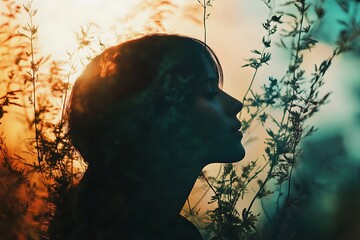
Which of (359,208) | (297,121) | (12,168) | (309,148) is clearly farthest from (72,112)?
(359,208)

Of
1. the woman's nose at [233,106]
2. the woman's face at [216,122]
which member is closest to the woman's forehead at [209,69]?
the woman's face at [216,122]

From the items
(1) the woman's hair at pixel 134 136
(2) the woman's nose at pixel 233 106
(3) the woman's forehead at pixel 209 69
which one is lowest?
(1) the woman's hair at pixel 134 136

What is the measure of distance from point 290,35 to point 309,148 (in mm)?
645

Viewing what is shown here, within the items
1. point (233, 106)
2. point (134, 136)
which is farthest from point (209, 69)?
point (134, 136)

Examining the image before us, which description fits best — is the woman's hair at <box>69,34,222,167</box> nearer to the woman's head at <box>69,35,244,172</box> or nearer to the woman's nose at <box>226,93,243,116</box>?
the woman's head at <box>69,35,244,172</box>

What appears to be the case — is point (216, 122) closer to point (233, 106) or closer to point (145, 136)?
point (233, 106)

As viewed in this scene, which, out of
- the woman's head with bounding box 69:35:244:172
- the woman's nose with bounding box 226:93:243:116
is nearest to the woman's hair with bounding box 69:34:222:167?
the woman's head with bounding box 69:35:244:172

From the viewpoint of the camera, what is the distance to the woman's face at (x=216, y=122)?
1.73m

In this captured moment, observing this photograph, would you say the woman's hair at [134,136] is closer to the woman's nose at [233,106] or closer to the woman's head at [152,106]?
the woman's head at [152,106]

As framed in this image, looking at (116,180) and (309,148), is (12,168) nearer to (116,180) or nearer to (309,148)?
(116,180)

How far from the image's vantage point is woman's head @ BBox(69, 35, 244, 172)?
1.65 m

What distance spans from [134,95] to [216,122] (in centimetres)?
34

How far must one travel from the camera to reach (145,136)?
1.65 m

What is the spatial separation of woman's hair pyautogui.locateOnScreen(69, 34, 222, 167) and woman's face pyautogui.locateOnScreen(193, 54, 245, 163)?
55 mm
